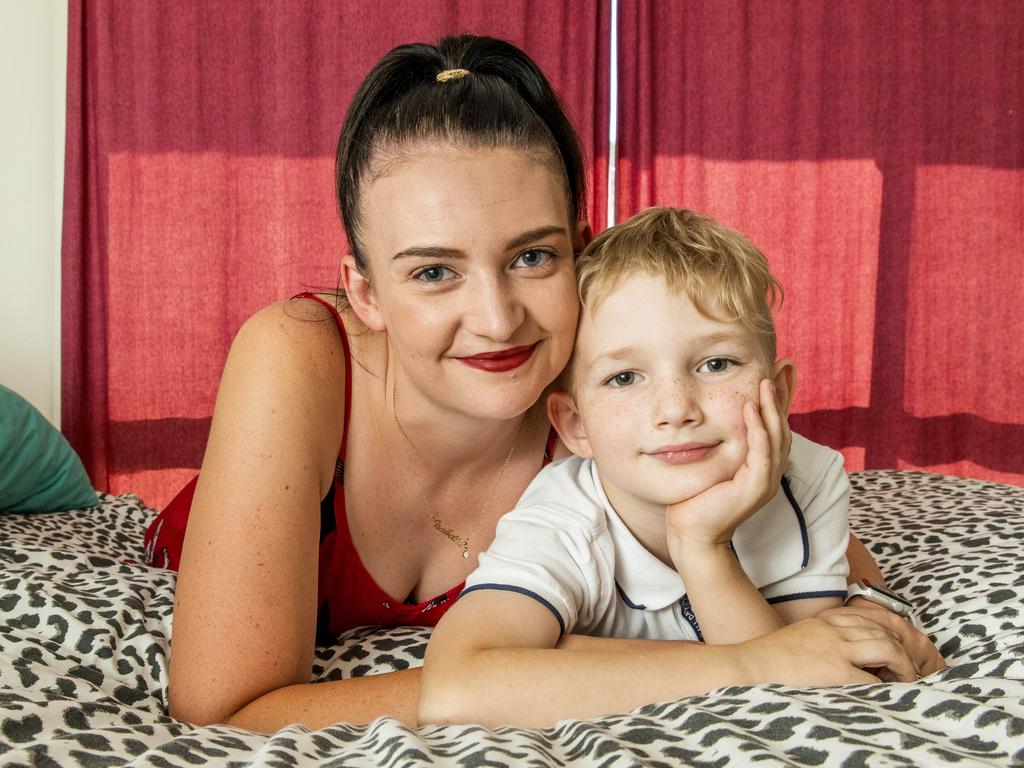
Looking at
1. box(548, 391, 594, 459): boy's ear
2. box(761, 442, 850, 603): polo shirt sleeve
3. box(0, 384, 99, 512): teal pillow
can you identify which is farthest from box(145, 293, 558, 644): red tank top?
box(0, 384, 99, 512): teal pillow

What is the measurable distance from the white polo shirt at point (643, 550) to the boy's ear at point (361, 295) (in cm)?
38

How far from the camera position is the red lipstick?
1431mm

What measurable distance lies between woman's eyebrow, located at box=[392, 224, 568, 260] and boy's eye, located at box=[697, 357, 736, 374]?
0.30 metres

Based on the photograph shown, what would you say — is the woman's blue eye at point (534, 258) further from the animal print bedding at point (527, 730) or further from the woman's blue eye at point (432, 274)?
the animal print bedding at point (527, 730)

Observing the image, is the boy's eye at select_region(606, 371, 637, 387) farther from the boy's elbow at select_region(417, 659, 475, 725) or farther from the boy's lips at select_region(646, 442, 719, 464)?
the boy's elbow at select_region(417, 659, 475, 725)

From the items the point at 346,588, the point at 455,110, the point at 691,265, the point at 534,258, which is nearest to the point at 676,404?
the point at 691,265

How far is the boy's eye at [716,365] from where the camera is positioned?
4.42 ft

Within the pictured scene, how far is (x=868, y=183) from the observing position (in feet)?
16.6

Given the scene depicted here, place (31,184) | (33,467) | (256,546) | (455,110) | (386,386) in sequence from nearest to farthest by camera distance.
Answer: (256,546)
(455,110)
(386,386)
(33,467)
(31,184)

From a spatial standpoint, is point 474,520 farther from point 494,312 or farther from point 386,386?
point 494,312

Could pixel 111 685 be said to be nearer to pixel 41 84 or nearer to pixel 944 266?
pixel 41 84

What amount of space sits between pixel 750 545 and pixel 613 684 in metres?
0.43

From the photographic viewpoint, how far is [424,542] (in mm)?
1773

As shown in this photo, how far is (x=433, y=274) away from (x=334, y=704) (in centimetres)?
60
